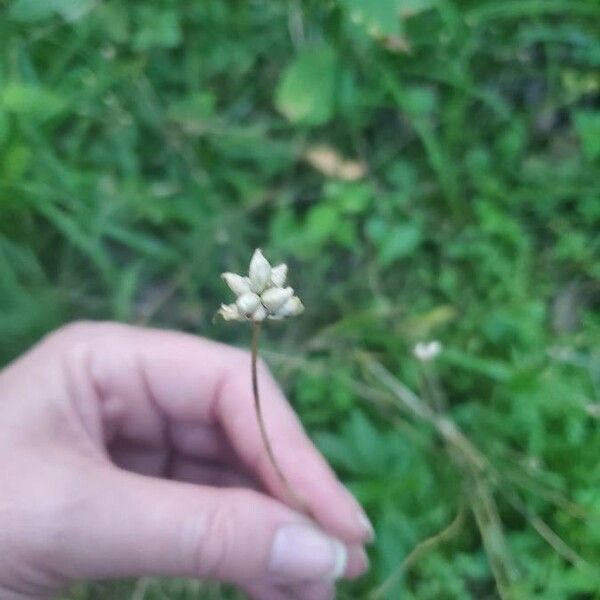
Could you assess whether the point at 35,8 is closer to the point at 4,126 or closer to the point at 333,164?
the point at 4,126

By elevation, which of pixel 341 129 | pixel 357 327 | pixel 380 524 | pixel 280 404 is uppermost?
pixel 341 129

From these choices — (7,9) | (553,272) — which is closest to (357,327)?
(553,272)

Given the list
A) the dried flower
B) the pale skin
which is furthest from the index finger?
the dried flower

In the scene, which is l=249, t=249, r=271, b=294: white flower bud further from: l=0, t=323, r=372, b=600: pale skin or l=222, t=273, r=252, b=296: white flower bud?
l=0, t=323, r=372, b=600: pale skin

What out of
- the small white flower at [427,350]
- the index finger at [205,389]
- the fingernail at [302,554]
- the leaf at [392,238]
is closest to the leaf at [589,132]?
the leaf at [392,238]

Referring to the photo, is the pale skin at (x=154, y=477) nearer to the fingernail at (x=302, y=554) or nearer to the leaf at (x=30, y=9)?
the fingernail at (x=302, y=554)

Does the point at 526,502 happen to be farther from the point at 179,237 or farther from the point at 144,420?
the point at 179,237
